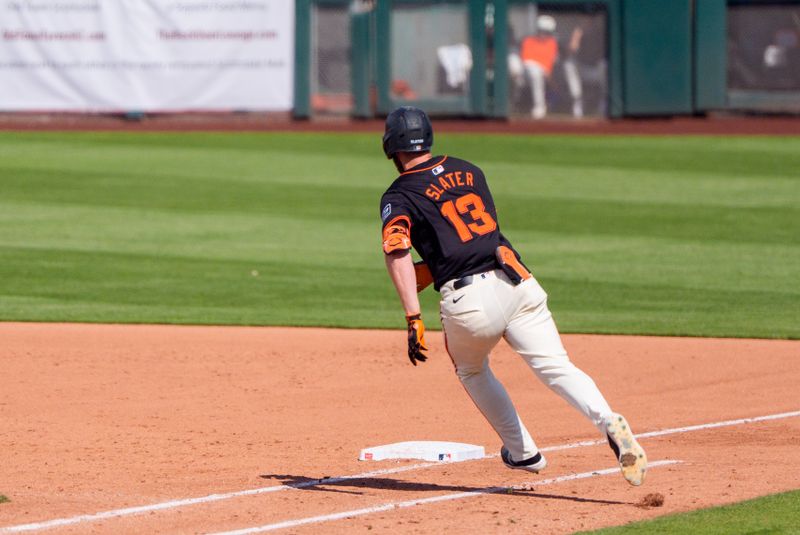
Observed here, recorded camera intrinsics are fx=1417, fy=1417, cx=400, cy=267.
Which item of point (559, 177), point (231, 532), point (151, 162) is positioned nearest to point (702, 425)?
point (231, 532)

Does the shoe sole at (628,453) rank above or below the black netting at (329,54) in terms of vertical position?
below

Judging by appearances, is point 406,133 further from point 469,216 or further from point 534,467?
point 534,467

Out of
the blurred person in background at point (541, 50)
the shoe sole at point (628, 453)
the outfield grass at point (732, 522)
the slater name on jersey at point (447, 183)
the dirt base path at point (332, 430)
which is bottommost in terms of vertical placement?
the dirt base path at point (332, 430)

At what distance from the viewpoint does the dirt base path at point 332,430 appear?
6117 mm

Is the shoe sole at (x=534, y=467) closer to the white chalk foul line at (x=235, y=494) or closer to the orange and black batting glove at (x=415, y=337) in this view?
the white chalk foul line at (x=235, y=494)

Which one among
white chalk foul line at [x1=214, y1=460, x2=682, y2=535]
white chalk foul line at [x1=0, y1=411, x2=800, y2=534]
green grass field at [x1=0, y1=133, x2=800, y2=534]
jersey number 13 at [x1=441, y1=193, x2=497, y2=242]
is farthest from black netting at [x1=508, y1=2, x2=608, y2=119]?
jersey number 13 at [x1=441, y1=193, x2=497, y2=242]

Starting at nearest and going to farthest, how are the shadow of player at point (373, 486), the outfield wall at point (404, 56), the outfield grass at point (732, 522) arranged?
the outfield grass at point (732, 522) < the shadow of player at point (373, 486) < the outfield wall at point (404, 56)

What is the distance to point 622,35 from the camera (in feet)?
80.8

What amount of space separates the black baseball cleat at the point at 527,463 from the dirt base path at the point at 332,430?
0.08 metres

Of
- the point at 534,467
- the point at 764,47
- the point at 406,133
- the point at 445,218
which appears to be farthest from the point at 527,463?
the point at 764,47

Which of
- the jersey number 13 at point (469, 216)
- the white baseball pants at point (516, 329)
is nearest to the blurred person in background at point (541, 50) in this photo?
the jersey number 13 at point (469, 216)

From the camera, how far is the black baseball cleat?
6.66m

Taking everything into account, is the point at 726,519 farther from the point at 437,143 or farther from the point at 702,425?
the point at 437,143

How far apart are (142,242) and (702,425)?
867 centimetres
